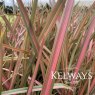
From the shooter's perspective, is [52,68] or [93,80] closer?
[52,68]

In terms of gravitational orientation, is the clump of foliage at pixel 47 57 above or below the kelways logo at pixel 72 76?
above

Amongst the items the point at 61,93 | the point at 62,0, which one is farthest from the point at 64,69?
the point at 62,0

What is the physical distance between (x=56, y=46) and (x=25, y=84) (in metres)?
0.15

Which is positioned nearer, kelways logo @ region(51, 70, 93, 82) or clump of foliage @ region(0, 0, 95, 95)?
clump of foliage @ region(0, 0, 95, 95)

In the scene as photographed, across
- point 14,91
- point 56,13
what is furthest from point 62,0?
point 14,91

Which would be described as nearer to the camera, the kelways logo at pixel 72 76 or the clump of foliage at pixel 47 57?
the clump of foliage at pixel 47 57

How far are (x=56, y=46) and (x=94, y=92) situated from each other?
154 millimetres

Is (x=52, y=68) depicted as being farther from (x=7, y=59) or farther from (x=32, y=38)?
(x=7, y=59)

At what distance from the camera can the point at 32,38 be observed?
33 cm

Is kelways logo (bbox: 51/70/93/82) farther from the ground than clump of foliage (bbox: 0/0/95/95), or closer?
closer

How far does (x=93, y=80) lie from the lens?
40cm

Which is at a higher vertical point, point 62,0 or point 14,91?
point 62,0

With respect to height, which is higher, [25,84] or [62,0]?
[62,0]

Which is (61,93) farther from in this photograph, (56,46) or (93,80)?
(56,46)
